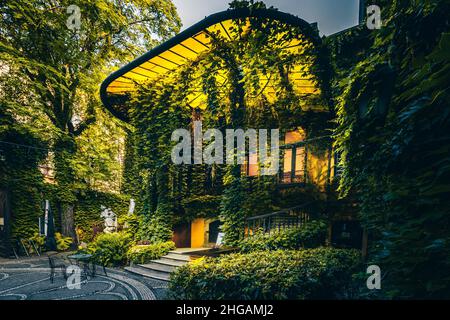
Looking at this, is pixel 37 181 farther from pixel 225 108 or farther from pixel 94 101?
pixel 225 108

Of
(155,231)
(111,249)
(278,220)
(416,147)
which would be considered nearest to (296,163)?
(278,220)

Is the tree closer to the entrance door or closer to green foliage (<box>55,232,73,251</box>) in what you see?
green foliage (<box>55,232,73,251</box>)

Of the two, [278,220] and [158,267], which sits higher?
[278,220]

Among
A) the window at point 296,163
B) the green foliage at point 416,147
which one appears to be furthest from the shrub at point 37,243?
Result: the green foliage at point 416,147

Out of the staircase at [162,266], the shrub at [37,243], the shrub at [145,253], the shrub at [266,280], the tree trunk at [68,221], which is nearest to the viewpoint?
the shrub at [266,280]

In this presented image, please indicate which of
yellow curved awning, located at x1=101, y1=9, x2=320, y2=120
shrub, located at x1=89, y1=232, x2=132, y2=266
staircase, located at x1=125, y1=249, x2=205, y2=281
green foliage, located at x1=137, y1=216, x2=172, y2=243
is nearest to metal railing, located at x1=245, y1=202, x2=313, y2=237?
staircase, located at x1=125, y1=249, x2=205, y2=281

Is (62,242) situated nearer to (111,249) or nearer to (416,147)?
(111,249)

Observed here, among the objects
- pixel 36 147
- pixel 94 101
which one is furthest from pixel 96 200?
pixel 94 101

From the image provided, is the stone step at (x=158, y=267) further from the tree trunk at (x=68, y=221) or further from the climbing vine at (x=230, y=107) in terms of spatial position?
the tree trunk at (x=68, y=221)

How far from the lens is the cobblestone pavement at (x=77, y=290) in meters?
5.41

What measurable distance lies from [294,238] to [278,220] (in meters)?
0.85

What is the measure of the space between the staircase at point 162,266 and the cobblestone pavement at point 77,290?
0.85 ft

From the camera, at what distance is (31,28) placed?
826 cm

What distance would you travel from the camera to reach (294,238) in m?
6.61
